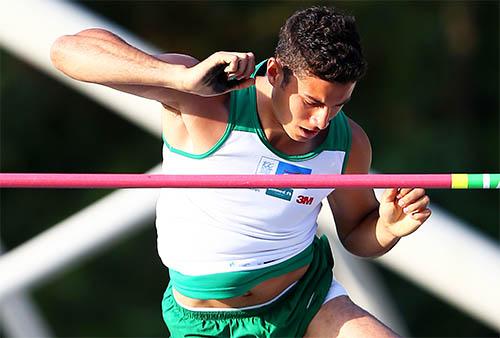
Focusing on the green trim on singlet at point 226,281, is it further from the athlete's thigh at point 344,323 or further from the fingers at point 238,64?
Answer: the fingers at point 238,64

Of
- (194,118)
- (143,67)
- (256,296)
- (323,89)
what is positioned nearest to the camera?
(143,67)

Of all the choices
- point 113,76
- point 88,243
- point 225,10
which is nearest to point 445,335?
point 225,10

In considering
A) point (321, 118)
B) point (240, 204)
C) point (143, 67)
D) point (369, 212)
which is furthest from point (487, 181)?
point (143, 67)

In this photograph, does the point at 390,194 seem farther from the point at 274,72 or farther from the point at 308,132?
the point at 274,72

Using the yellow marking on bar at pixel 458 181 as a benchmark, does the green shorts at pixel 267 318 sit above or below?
below

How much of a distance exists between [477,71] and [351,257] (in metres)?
4.49

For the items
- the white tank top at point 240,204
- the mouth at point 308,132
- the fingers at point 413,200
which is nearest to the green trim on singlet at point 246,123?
the white tank top at point 240,204

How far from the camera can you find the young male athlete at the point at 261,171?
3.20 metres

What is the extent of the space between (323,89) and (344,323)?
26.9 inches

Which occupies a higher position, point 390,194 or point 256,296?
point 390,194

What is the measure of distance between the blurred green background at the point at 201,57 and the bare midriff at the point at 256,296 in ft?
17.4

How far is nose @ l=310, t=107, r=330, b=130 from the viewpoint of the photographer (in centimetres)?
323

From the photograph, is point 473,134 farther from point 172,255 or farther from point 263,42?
point 172,255

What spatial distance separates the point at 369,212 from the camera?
12.3 ft
